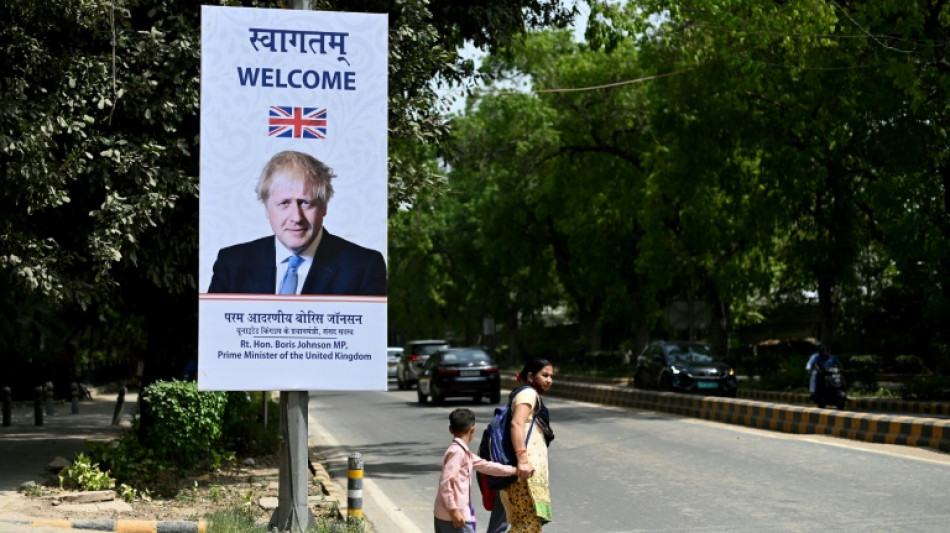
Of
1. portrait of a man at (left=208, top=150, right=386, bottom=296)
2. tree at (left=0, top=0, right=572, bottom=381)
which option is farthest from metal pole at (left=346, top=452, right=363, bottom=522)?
tree at (left=0, top=0, right=572, bottom=381)

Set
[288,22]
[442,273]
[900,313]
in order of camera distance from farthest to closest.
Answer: [442,273], [900,313], [288,22]

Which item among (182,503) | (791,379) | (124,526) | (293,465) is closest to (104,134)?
(182,503)

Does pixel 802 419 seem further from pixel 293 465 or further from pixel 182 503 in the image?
pixel 293 465

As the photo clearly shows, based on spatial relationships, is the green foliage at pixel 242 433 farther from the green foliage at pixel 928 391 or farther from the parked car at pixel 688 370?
the green foliage at pixel 928 391

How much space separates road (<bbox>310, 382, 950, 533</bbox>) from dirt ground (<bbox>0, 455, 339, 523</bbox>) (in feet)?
2.99

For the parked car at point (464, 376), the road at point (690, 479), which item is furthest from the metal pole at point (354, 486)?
the parked car at point (464, 376)

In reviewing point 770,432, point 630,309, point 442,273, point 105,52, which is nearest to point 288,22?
point 105,52

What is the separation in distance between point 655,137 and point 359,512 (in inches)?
1112

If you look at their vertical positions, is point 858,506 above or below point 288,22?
below

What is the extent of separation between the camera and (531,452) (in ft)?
25.0

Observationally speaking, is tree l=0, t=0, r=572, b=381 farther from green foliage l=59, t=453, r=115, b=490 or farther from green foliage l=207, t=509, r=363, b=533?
green foliage l=207, t=509, r=363, b=533

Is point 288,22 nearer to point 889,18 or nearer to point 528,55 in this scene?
point 889,18

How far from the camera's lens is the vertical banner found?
32.7 feet

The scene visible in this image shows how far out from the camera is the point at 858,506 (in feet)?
38.1
